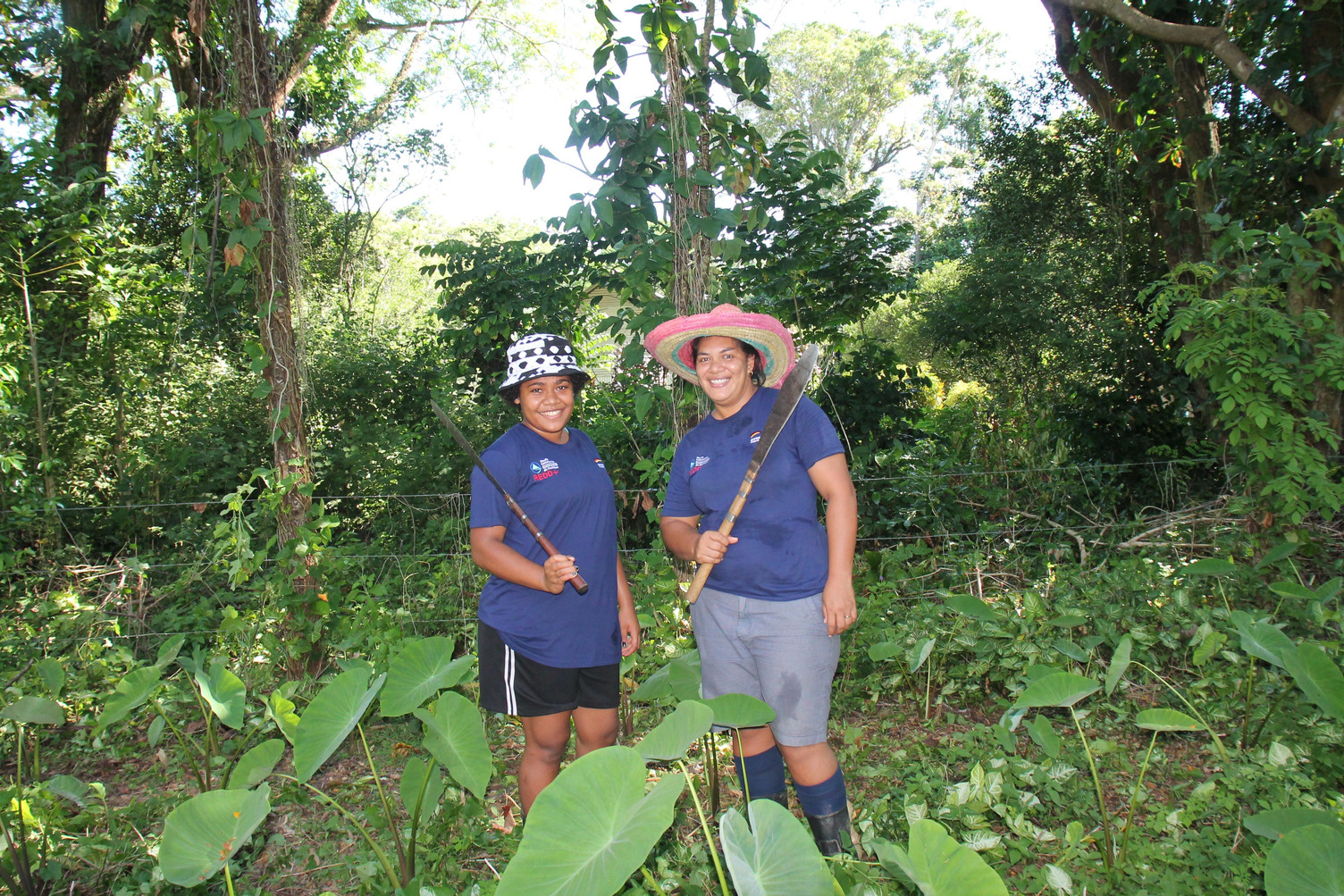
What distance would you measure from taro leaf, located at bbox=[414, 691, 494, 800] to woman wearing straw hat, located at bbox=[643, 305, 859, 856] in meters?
0.52

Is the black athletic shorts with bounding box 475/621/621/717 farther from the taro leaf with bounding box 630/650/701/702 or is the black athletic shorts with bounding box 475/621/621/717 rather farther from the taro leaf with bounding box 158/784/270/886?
the taro leaf with bounding box 158/784/270/886

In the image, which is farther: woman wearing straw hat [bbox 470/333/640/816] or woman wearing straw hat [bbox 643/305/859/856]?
woman wearing straw hat [bbox 470/333/640/816]

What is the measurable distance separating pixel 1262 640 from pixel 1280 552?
3.04 feet

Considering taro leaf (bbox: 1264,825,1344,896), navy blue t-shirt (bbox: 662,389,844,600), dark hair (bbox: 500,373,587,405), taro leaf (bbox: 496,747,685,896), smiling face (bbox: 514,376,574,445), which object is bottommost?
taro leaf (bbox: 1264,825,1344,896)

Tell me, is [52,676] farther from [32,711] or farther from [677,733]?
[677,733]

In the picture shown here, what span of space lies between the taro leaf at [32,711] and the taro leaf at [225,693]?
0.32 m

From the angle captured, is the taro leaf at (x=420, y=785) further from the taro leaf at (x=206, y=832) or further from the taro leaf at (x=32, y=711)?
the taro leaf at (x=32, y=711)

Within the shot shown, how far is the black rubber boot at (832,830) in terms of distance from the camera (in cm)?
176

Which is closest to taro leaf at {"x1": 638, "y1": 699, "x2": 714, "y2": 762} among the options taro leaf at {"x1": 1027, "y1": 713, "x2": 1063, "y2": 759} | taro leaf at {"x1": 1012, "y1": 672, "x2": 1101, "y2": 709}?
taro leaf at {"x1": 1012, "y1": 672, "x2": 1101, "y2": 709}

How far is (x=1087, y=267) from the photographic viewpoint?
7383 millimetres

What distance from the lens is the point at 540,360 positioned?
1.90m

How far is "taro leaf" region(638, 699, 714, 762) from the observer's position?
Result: 1.40 metres

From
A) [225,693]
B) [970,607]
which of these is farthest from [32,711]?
[970,607]

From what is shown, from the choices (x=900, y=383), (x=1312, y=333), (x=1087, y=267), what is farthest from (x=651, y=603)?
(x=1087, y=267)
